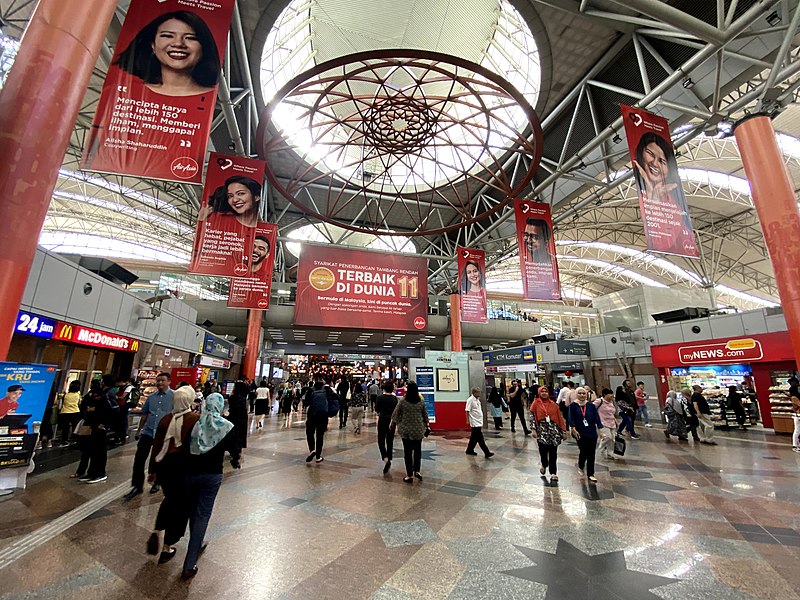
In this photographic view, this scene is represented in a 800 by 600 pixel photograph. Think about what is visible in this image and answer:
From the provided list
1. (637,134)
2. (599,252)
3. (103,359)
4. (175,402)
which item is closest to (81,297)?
(103,359)

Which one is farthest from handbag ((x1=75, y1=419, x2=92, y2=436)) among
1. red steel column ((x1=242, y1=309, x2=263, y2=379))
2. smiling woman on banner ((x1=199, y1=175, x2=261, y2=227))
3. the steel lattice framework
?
red steel column ((x1=242, y1=309, x2=263, y2=379))

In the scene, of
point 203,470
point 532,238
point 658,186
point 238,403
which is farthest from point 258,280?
point 658,186

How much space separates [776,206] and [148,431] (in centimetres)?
1283

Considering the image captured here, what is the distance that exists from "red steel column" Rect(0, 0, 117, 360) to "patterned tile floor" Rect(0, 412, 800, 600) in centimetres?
246

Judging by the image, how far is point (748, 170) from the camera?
8.09m

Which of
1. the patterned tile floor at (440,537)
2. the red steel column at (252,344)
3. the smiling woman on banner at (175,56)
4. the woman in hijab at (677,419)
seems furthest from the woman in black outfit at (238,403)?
the red steel column at (252,344)

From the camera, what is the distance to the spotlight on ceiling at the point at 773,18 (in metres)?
8.33

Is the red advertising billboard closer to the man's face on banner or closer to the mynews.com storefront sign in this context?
the man's face on banner

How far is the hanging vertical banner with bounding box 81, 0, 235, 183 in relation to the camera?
550 cm

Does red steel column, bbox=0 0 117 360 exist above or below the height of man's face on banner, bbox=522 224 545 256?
below

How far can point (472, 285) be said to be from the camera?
1811 cm

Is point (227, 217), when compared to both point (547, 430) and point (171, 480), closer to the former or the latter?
point (171, 480)

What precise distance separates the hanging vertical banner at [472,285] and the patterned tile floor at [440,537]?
10.4 m

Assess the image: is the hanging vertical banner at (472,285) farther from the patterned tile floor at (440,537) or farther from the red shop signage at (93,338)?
the red shop signage at (93,338)
